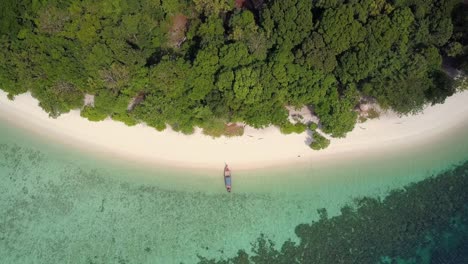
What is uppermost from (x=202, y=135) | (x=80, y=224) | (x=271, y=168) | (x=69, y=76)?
(x=69, y=76)

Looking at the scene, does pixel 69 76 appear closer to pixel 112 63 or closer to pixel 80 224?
pixel 112 63

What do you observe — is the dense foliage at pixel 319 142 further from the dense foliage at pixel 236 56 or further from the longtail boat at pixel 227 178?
the longtail boat at pixel 227 178

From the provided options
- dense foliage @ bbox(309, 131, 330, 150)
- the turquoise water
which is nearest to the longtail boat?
the turquoise water

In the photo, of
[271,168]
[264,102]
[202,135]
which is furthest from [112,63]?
[271,168]

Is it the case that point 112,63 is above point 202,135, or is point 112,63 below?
above

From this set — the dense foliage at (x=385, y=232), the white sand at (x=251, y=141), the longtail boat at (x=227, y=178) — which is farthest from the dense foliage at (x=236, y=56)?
the dense foliage at (x=385, y=232)

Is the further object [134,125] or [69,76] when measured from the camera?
[134,125]
